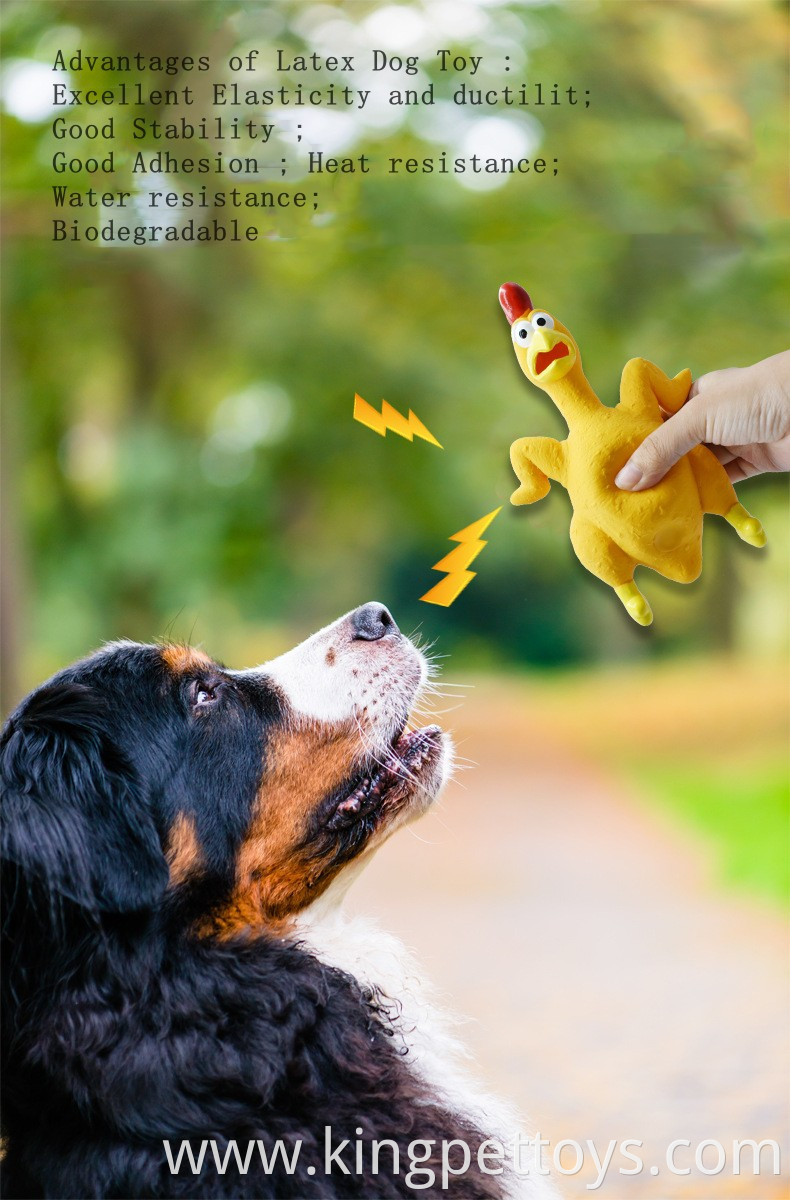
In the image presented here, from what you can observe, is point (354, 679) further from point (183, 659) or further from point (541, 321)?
point (541, 321)

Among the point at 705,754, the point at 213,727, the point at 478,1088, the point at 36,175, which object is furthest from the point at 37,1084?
the point at 705,754

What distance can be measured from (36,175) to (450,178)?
3.03m

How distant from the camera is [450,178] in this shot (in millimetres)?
7469

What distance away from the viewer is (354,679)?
2.08 metres

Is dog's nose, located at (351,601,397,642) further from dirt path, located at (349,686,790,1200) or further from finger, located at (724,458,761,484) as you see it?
finger, located at (724,458,761,484)

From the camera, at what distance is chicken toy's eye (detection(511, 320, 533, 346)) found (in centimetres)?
198

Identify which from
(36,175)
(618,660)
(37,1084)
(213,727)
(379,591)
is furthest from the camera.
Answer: (618,660)

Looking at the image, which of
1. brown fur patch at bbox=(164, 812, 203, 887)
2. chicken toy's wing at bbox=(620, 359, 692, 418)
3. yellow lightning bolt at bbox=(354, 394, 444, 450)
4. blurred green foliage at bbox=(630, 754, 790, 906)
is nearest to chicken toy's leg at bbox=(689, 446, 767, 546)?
chicken toy's wing at bbox=(620, 359, 692, 418)

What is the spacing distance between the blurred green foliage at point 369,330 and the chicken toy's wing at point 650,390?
0.27 m

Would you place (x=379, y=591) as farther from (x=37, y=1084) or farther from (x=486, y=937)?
(x=37, y=1084)

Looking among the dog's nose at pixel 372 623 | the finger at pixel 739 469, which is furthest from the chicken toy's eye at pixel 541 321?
the dog's nose at pixel 372 623

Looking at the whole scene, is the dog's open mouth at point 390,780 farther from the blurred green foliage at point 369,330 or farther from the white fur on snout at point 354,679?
the blurred green foliage at point 369,330

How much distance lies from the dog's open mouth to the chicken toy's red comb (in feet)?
2.56

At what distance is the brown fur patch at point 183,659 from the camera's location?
2.11 meters
